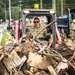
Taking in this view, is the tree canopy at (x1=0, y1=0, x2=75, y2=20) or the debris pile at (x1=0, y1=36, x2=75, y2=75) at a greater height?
the debris pile at (x1=0, y1=36, x2=75, y2=75)

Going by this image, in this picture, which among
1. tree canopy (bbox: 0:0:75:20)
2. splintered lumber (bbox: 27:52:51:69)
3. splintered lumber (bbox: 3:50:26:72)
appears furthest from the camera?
tree canopy (bbox: 0:0:75:20)

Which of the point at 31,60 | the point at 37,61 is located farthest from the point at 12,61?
the point at 37,61

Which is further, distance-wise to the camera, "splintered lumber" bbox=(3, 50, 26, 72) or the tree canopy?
the tree canopy

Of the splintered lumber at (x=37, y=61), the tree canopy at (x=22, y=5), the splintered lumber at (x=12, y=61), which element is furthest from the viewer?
the tree canopy at (x=22, y=5)

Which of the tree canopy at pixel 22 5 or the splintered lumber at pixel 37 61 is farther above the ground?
the splintered lumber at pixel 37 61

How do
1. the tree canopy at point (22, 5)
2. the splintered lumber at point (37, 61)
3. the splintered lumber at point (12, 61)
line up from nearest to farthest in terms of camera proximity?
the splintered lumber at point (12, 61)
the splintered lumber at point (37, 61)
the tree canopy at point (22, 5)

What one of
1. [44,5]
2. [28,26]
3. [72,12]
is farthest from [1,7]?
[28,26]

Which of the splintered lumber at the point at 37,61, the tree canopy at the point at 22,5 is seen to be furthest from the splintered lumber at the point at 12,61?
the tree canopy at the point at 22,5

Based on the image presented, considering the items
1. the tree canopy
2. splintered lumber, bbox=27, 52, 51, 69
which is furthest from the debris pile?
the tree canopy

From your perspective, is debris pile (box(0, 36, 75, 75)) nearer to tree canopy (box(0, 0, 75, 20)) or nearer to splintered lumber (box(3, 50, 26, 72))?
splintered lumber (box(3, 50, 26, 72))

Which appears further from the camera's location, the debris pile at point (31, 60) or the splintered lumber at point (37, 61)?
the splintered lumber at point (37, 61)

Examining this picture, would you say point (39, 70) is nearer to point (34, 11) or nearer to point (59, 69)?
point (59, 69)

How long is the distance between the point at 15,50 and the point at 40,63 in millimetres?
634

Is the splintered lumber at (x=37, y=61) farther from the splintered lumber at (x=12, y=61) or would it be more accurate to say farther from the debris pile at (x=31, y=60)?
the splintered lumber at (x=12, y=61)
